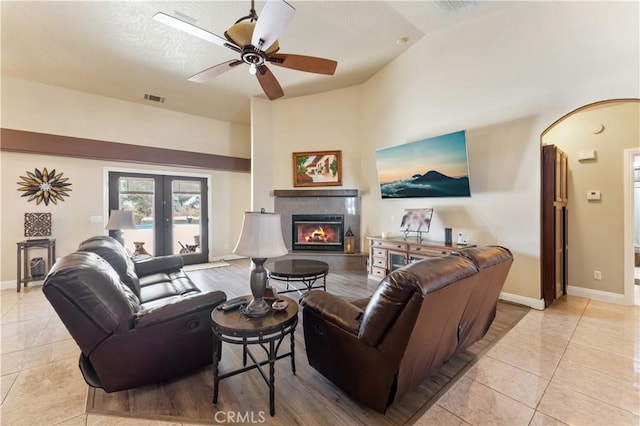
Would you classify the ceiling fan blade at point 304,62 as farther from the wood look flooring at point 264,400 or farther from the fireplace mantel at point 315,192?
the fireplace mantel at point 315,192

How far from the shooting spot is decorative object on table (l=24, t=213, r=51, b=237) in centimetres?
458

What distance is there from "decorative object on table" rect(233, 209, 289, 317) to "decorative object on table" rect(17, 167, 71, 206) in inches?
204

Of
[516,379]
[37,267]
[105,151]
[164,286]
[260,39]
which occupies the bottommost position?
[516,379]

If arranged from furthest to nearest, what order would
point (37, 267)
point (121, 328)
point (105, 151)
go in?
point (105, 151) < point (37, 267) < point (121, 328)

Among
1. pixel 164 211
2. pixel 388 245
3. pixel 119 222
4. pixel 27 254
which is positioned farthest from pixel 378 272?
pixel 27 254

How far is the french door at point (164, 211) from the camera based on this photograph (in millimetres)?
5664

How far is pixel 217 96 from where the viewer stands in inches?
218

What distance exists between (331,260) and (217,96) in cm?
413

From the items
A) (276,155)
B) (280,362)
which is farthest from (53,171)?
(280,362)

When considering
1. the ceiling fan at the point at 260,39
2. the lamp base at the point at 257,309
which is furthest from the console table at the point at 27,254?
the lamp base at the point at 257,309

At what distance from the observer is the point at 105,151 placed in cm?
519

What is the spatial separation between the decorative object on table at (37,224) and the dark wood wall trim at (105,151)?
1.11 m

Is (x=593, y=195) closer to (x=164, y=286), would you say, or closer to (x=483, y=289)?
(x=483, y=289)

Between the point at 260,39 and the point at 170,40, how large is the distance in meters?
2.42
